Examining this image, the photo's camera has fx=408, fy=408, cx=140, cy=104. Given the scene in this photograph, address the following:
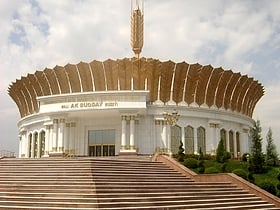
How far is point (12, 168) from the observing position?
852 inches

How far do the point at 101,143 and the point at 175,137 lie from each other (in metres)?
6.19

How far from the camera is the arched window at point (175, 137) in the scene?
1320 inches

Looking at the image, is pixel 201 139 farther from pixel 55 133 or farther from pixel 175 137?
pixel 55 133

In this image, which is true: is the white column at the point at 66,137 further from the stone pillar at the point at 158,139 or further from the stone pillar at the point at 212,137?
the stone pillar at the point at 212,137

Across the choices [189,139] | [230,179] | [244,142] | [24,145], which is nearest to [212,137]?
[189,139]

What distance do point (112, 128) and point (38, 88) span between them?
26.1ft

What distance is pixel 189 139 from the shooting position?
34469 mm

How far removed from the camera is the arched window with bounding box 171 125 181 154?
3353cm

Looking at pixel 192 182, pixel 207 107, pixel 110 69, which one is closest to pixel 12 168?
pixel 192 182

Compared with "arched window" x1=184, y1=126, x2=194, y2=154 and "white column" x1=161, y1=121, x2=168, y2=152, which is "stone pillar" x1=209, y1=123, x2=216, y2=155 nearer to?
"arched window" x1=184, y1=126, x2=194, y2=154

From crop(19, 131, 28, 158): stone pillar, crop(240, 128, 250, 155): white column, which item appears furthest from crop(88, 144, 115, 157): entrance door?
crop(240, 128, 250, 155): white column

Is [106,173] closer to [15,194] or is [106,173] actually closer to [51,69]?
[15,194]

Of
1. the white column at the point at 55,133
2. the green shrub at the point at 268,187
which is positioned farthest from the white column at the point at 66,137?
the green shrub at the point at 268,187

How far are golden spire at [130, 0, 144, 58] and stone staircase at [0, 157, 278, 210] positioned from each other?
62.6 feet
